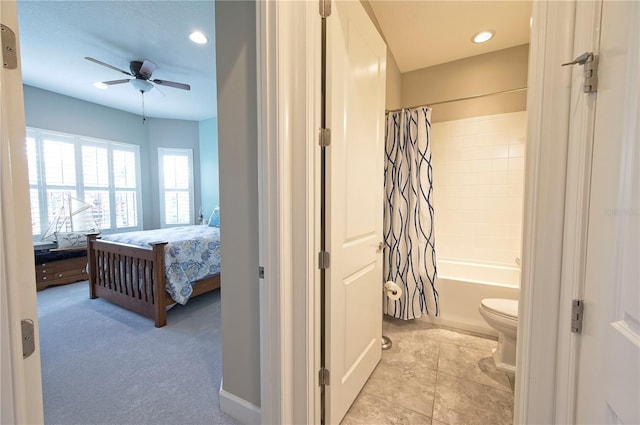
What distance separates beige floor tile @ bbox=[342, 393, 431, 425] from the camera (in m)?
1.41

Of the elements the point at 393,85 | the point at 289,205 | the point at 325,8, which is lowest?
the point at 289,205

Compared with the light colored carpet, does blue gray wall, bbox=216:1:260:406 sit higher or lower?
higher

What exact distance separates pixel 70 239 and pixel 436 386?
16.4ft

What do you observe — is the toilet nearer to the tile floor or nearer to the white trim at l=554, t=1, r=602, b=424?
the tile floor

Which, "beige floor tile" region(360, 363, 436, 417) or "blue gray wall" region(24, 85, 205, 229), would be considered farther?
"blue gray wall" region(24, 85, 205, 229)

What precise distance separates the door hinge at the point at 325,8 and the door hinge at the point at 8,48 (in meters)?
1.02

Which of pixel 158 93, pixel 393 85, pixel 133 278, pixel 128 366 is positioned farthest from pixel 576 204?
pixel 158 93

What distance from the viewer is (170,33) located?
8.46 feet

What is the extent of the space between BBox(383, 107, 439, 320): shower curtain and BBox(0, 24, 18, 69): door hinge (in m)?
2.33

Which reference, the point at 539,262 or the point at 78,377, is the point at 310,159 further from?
the point at 78,377

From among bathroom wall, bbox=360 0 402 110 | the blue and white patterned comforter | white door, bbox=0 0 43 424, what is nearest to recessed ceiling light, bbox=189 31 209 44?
bathroom wall, bbox=360 0 402 110

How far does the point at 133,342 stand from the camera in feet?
7.27

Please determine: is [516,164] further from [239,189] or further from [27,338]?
[27,338]

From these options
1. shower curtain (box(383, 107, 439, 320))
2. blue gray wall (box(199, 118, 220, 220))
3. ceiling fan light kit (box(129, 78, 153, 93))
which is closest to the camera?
shower curtain (box(383, 107, 439, 320))
